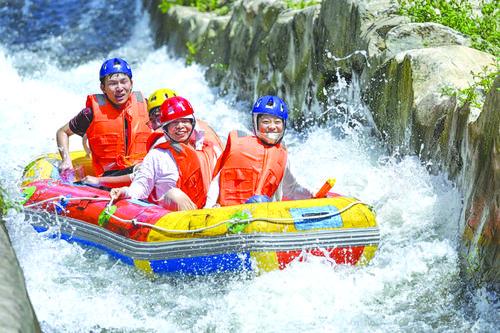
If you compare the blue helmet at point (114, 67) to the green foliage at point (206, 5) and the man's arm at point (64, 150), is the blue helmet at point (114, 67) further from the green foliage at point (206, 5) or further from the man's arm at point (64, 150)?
the green foliage at point (206, 5)

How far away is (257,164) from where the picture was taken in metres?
6.96

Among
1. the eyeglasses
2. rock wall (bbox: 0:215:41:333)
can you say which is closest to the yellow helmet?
the eyeglasses

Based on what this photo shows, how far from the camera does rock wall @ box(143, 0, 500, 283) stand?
620 cm

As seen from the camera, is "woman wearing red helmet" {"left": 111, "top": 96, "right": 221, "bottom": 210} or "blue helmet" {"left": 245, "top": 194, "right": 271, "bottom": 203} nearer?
"blue helmet" {"left": 245, "top": 194, "right": 271, "bottom": 203}

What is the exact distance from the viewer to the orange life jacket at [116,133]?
27.1 ft

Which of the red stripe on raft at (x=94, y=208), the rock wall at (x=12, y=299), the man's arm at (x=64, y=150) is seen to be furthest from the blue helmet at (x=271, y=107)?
the rock wall at (x=12, y=299)

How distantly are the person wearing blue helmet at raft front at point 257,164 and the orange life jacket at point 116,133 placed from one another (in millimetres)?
1490

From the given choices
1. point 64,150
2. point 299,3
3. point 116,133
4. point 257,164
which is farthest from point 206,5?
point 257,164

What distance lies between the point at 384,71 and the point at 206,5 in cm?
594

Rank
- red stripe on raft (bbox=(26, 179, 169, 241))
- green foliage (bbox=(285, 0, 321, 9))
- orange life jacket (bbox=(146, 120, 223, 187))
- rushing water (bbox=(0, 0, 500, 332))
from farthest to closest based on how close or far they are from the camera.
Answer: green foliage (bbox=(285, 0, 321, 9))
orange life jacket (bbox=(146, 120, 223, 187))
red stripe on raft (bbox=(26, 179, 169, 241))
rushing water (bbox=(0, 0, 500, 332))

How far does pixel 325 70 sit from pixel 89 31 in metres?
7.86

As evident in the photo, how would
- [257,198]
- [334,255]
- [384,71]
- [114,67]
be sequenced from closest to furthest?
1. [334,255]
2. [257,198]
3. [114,67]
4. [384,71]

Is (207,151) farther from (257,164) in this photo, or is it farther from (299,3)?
(299,3)

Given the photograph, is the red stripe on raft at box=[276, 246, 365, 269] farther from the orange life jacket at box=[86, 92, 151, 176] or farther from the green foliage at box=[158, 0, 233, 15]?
the green foliage at box=[158, 0, 233, 15]
